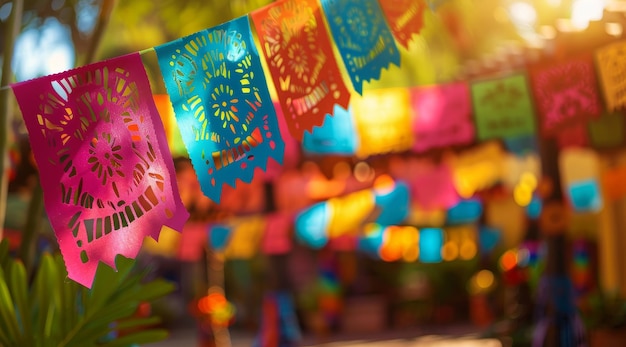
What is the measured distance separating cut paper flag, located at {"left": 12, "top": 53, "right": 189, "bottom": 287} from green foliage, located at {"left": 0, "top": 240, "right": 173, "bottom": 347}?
→ 723 millimetres

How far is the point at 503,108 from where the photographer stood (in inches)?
286

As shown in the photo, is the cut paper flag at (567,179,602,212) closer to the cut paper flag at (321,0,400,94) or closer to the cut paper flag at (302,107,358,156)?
the cut paper flag at (302,107,358,156)

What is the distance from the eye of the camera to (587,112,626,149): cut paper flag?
811 centimetres

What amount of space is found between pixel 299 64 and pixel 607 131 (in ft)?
18.1

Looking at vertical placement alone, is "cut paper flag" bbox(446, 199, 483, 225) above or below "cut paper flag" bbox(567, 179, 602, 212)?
below

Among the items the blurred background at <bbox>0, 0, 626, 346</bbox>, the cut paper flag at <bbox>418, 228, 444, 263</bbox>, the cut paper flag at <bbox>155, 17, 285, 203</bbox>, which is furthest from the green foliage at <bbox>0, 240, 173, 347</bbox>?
the cut paper flag at <bbox>418, 228, 444, 263</bbox>

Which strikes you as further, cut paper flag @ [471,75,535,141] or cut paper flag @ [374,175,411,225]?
cut paper flag @ [374,175,411,225]

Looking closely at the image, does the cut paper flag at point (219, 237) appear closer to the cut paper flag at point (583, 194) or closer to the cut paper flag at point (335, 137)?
the cut paper flag at point (335, 137)

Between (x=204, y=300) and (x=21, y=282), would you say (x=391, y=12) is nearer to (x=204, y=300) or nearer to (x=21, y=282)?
(x=21, y=282)

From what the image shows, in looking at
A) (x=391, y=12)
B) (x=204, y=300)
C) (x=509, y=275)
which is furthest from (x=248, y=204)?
(x=391, y=12)

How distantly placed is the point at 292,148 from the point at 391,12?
468cm

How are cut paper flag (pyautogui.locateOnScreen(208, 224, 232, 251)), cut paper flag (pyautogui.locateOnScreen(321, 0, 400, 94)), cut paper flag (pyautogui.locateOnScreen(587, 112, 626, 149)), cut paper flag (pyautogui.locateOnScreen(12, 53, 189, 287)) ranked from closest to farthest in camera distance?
cut paper flag (pyautogui.locateOnScreen(12, 53, 189, 287))
cut paper flag (pyautogui.locateOnScreen(321, 0, 400, 94))
cut paper flag (pyautogui.locateOnScreen(587, 112, 626, 149))
cut paper flag (pyautogui.locateOnScreen(208, 224, 232, 251))

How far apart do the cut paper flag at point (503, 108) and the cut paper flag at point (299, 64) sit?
385 cm

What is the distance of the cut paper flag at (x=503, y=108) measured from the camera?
23.1 feet
